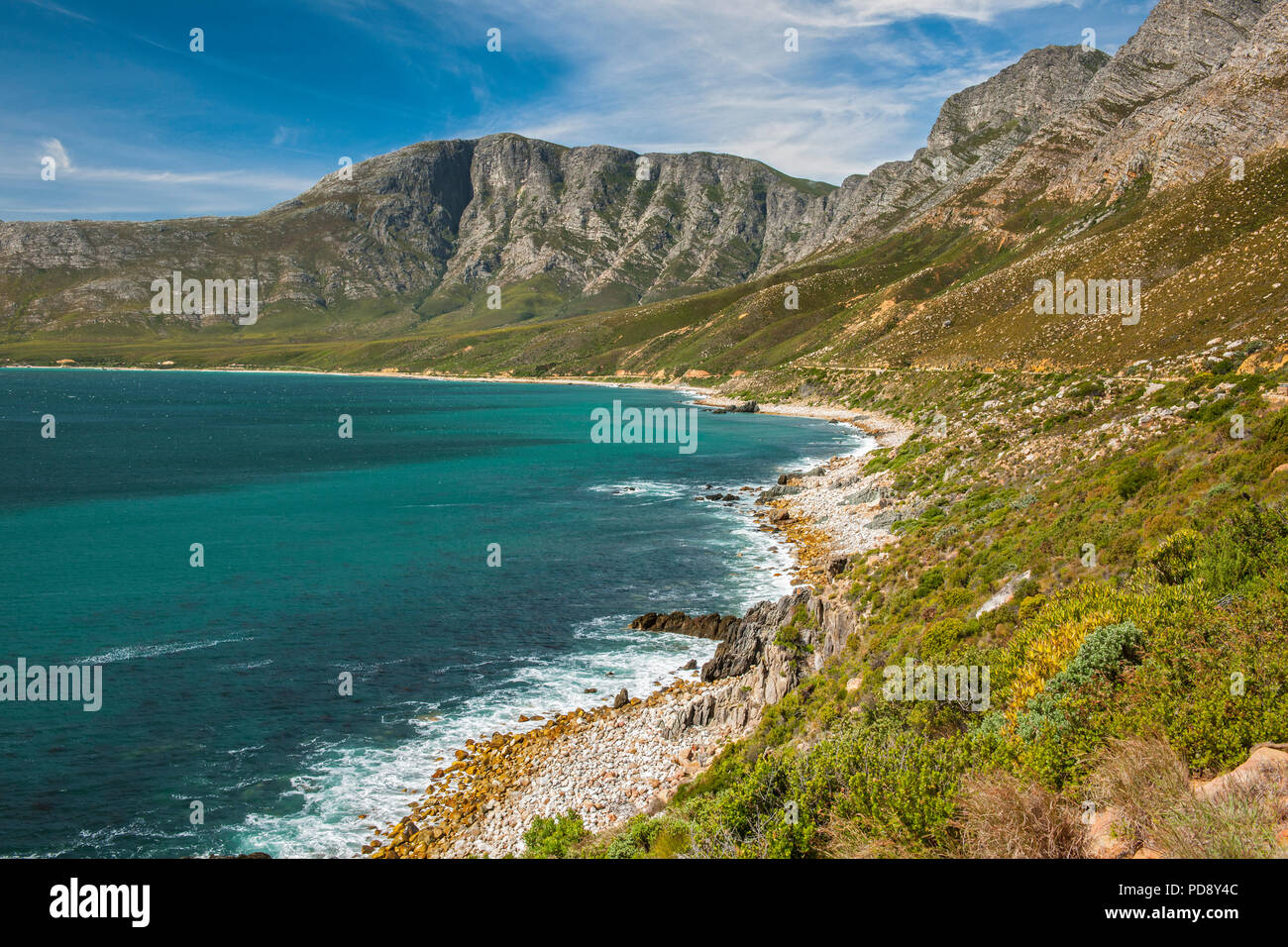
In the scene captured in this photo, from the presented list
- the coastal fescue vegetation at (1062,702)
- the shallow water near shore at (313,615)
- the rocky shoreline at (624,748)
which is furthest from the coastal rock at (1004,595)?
the shallow water near shore at (313,615)

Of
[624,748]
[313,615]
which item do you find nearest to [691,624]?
[624,748]

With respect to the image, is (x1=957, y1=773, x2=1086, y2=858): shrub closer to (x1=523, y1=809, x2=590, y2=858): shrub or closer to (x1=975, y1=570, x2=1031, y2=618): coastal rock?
(x1=523, y1=809, x2=590, y2=858): shrub

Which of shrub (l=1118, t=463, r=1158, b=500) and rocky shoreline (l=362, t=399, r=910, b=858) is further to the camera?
shrub (l=1118, t=463, r=1158, b=500)

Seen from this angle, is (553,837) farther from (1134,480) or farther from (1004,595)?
(1134,480)

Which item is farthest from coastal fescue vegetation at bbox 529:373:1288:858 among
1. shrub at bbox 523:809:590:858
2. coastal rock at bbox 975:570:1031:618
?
coastal rock at bbox 975:570:1031:618

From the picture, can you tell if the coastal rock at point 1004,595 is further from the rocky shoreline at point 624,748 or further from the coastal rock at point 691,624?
the coastal rock at point 691,624
